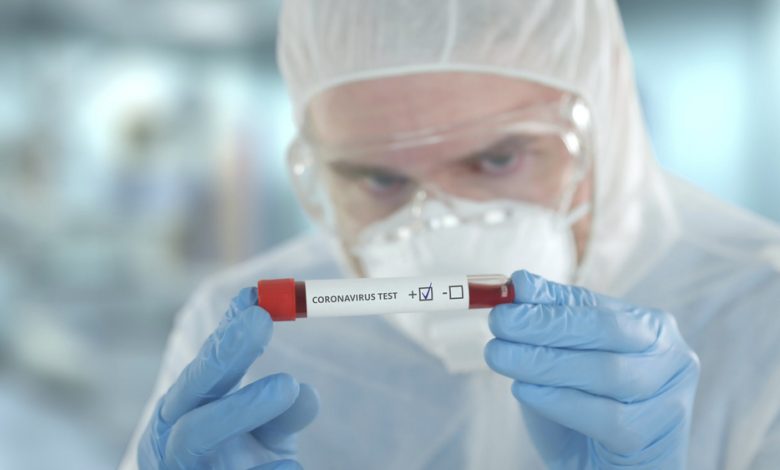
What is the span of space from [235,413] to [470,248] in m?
0.42

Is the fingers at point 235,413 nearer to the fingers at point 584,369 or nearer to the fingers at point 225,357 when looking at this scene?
the fingers at point 225,357

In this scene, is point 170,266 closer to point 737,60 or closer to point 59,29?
point 59,29

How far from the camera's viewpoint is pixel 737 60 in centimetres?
363

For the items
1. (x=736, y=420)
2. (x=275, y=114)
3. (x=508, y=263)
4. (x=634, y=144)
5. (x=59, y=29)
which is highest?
(x=59, y=29)

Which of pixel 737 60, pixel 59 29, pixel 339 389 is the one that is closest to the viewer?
pixel 339 389

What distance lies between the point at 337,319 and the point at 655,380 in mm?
630

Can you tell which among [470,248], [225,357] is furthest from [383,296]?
[470,248]

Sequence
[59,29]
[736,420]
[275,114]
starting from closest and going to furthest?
1. [736,420]
2. [59,29]
3. [275,114]

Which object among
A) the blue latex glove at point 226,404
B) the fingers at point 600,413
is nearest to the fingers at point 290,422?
the blue latex glove at point 226,404

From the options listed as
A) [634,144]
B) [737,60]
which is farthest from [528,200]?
[737,60]

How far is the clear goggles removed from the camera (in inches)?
46.2

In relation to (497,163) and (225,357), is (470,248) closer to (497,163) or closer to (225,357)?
(497,163)

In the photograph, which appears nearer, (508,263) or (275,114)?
(508,263)

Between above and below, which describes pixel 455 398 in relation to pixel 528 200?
below
